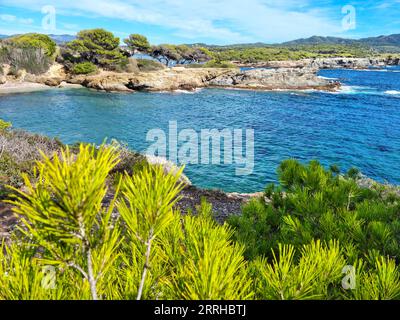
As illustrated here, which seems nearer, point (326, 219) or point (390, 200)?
point (326, 219)

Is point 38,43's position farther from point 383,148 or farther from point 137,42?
point 383,148

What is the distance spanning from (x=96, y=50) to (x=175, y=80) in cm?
1836

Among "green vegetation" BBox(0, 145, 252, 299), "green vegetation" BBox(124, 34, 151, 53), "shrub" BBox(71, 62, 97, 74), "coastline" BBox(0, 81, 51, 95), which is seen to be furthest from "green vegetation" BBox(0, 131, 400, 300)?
"green vegetation" BBox(124, 34, 151, 53)

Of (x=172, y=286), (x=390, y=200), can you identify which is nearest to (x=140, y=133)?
(x=390, y=200)

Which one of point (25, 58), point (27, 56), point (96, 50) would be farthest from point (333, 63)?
point (25, 58)

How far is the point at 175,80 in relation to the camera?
57750 mm

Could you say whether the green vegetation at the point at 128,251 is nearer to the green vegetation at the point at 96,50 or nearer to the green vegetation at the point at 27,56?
the green vegetation at the point at 27,56

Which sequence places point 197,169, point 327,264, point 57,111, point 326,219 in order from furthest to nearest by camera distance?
point 57,111, point 197,169, point 326,219, point 327,264

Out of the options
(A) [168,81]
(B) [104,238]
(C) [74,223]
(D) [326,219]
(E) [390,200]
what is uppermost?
(A) [168,81]

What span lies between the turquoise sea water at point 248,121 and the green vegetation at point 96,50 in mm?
14989

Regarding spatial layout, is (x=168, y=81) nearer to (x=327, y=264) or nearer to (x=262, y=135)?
(x=262, y=135)
